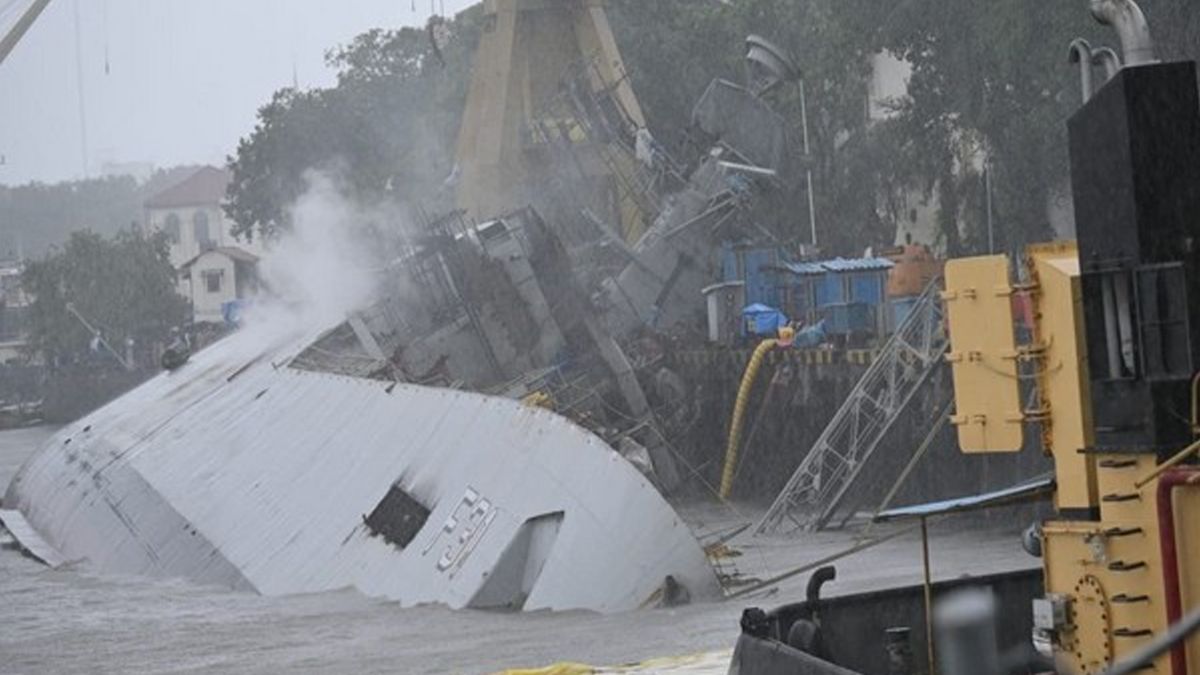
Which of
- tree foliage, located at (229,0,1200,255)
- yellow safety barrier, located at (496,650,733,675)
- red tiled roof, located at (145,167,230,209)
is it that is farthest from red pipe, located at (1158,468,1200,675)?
red tiled roof, located at (145,167,230,209)

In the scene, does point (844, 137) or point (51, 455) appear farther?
point (844, 137)

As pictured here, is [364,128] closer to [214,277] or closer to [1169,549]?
[214,277]

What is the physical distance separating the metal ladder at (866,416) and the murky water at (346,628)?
1.98 m

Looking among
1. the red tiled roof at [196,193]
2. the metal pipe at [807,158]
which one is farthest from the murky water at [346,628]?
the red tiled roof at [196,193]

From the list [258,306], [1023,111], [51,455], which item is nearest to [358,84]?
[258,306]

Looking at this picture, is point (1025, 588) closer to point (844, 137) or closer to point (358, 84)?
point (844, 137)

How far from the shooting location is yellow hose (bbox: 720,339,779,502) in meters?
44.9

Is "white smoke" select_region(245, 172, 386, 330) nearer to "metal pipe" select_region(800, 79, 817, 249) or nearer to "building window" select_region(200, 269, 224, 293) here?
"metal pipe" select_region(800, 79, 817, 249)

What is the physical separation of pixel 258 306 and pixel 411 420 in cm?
2515

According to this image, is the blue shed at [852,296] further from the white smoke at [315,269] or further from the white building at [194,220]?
the white building at [194,220]

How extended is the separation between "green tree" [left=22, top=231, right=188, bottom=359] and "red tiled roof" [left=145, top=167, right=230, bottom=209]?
43.7 m

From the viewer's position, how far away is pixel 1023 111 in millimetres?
44375

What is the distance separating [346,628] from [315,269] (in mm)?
29715

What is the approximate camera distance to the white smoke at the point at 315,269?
50375mm
